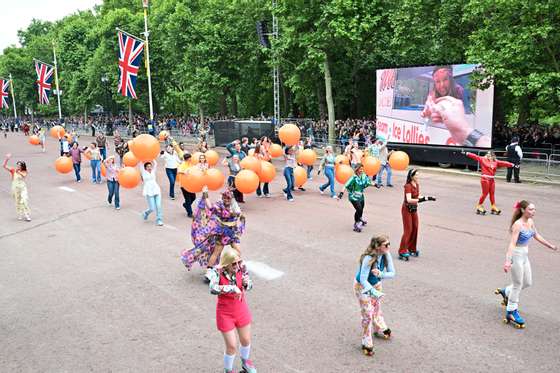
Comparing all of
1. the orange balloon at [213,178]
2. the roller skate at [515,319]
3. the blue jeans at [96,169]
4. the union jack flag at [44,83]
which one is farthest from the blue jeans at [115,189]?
the union jack flag at [44,83]

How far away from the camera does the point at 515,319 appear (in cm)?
657

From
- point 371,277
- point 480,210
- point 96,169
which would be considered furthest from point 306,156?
point 371,277

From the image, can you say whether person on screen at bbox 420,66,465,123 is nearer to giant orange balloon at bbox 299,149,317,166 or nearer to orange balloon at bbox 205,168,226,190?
giant orange balloon at bbox 299,149,317,166

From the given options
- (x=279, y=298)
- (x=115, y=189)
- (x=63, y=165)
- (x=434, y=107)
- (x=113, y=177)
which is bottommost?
(x=279, y=298)

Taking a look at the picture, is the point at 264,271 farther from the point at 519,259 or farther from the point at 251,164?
the point at 251,164

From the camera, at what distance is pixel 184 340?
635 cm

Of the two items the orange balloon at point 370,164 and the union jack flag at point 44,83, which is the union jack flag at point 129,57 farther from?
the orange balloon at point 370,164

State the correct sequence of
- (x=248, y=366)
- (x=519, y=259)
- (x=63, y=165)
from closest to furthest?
(x=248, y=366), (x=519, y=259), (x=63, y=165)

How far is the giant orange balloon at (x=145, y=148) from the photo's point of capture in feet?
41.7

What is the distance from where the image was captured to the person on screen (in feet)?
70.4

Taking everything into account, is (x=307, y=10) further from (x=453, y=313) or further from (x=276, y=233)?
(x=453, y=313)

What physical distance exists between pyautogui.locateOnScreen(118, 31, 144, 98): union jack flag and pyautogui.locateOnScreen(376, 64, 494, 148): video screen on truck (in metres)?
14.1

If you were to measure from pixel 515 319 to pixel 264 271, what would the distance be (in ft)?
13.0

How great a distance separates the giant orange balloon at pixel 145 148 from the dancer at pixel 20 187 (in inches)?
114
